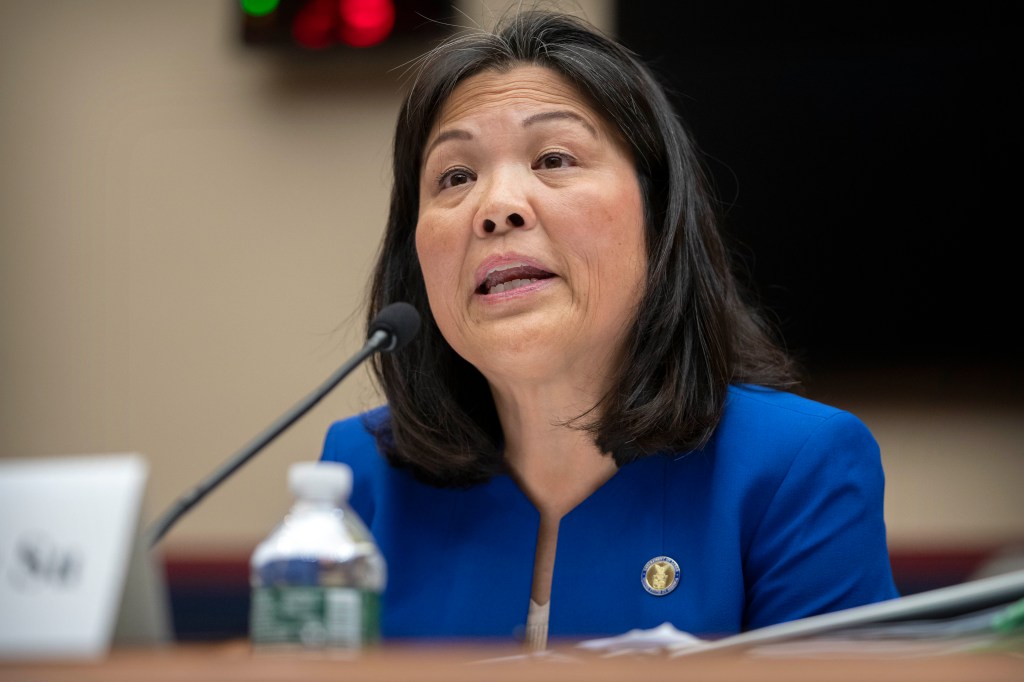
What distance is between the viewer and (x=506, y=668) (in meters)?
0.58

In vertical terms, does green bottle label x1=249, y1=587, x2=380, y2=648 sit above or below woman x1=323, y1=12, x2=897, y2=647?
below

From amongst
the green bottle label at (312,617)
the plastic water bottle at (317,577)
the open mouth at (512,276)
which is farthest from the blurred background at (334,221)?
the green bottle label at (312,617)

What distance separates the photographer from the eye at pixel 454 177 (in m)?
1.63

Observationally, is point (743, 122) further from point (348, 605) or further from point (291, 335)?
point (348, 605)

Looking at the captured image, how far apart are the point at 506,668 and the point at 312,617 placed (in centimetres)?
22

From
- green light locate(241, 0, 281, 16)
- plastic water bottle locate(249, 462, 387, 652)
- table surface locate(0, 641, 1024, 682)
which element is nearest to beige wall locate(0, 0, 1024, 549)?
green light locate(241, 0, 281, 16)

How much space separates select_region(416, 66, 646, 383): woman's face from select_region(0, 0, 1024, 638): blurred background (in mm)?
754

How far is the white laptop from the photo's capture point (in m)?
0.73

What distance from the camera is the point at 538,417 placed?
1.62 meters

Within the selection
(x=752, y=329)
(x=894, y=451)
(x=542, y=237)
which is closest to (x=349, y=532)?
(x=542, y=237)

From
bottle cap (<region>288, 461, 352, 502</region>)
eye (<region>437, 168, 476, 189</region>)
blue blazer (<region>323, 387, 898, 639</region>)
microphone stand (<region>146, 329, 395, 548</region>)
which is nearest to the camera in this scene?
bottle cap (<region>288, 461, 352, 502</region>)

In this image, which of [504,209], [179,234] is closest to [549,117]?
[504,209]

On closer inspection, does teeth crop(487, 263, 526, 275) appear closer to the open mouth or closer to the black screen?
the open mouth

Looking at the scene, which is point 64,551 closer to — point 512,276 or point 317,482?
point 317,482
